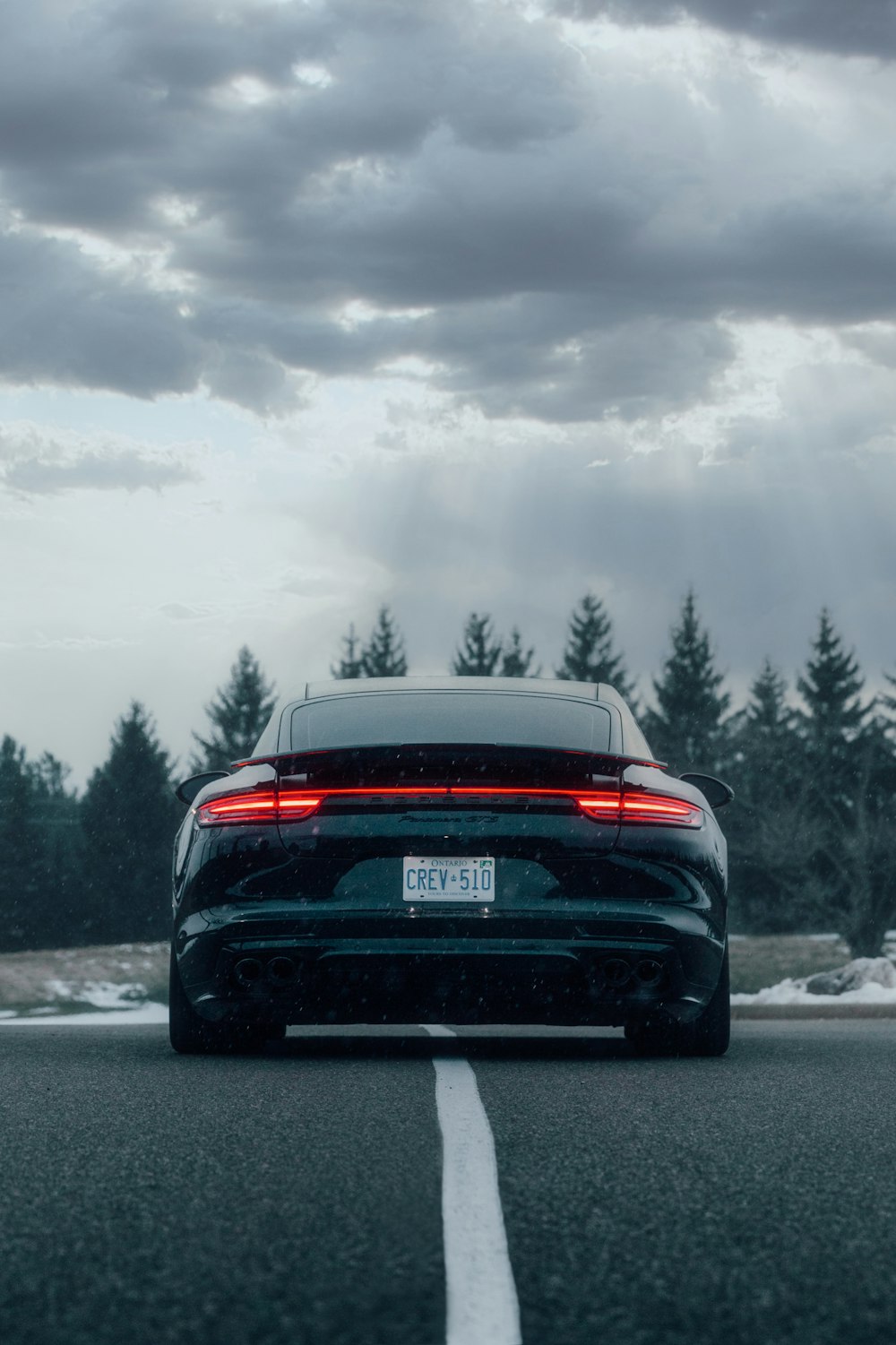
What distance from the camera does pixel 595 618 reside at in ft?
261

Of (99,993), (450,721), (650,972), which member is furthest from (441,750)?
(99,993)

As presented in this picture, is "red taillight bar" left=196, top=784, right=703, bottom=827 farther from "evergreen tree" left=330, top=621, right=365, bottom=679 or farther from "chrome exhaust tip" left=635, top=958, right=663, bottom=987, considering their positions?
"evergreen tree" left=330, top=621, right=365, bottom=679

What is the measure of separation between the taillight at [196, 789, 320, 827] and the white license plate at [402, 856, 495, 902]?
0.45m

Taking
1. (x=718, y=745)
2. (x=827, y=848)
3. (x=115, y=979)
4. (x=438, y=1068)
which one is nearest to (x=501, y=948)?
(x=438, y=1068)

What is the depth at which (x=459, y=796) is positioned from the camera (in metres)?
6.32

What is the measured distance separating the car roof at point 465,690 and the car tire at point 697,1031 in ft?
3.39

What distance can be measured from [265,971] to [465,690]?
165cm

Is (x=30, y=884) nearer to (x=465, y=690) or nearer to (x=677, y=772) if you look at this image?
(x=677, y=772)

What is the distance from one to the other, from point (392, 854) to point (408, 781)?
283 millimetres

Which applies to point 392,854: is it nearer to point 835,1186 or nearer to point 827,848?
point 835,1186

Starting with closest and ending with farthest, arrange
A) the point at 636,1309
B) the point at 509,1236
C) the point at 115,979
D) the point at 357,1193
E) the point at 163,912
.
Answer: the point at 636,1309 → the point at 509,1236 → the point at 357,1193 → the point at 115,979 → the point at 163,912

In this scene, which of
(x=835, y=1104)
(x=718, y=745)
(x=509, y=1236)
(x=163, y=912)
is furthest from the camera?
(x=163, y=912)

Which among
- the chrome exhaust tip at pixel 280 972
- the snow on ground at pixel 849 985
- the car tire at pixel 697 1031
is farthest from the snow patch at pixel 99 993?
the chrome exhaust tip at pixel 280 972

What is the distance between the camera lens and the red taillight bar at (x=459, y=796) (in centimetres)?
632
